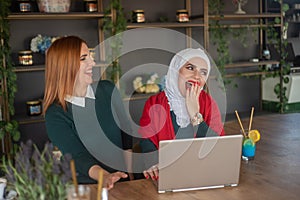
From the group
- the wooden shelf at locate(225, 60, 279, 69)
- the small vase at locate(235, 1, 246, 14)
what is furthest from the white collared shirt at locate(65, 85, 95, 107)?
the small vase at locate(235, 1, 246, 14)

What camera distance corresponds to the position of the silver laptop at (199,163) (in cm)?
148

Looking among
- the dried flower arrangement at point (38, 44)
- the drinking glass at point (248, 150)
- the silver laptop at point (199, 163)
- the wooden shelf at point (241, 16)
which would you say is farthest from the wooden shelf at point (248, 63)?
the silver laptop at point (199, 163)

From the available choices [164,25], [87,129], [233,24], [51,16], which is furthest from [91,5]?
[87,129]

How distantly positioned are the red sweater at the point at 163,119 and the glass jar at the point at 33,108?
5.80ft

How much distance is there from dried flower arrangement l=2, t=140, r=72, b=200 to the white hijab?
1.13 metres

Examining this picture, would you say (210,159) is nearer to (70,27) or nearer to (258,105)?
(70,27)

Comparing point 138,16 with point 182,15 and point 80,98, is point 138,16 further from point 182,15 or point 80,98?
point 80,98

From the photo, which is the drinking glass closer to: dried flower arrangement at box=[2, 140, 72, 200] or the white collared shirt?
the white collared shirt

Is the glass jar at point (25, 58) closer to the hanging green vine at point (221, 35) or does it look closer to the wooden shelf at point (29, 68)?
the wooden shelf at point (29, 68)

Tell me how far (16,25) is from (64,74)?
2133 millimetres

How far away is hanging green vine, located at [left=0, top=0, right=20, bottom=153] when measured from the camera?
3390 millimetres

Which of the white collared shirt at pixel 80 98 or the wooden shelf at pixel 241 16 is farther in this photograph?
the wooden shelf at pixel 241 16

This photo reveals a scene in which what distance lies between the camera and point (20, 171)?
1.03m

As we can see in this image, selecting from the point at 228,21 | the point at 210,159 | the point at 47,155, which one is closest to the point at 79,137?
the point at 210,159
